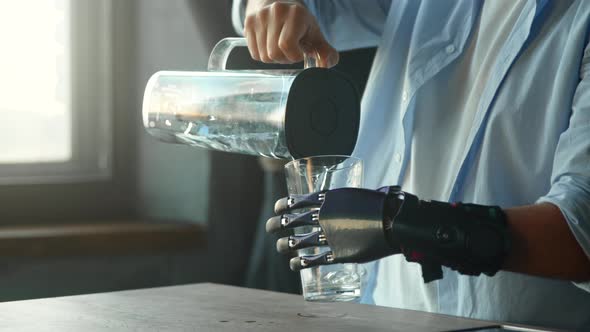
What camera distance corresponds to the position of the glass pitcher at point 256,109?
116cm

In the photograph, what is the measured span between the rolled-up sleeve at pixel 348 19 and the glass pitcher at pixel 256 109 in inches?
10.8

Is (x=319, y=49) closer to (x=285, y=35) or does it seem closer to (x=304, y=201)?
(x=285, y=35)

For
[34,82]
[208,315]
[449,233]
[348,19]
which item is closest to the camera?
[449,233]

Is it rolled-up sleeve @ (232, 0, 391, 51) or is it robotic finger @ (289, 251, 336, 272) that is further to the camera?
rolled-up sleeve @ (232, 0, 391, 51)

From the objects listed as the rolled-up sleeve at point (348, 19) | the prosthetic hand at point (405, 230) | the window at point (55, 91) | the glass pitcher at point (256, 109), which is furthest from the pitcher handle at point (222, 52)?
the window at point (55, 91)

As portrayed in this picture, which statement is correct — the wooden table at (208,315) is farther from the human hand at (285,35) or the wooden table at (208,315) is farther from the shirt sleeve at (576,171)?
the human hand at (285,35)

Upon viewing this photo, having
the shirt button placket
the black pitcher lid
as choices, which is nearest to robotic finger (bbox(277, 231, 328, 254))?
the black pitcher lid

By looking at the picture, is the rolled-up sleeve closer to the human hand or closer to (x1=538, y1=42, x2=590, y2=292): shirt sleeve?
the human hand

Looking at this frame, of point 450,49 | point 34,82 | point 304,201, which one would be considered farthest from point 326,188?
point 34,82

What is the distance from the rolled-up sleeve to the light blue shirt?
0.51ft

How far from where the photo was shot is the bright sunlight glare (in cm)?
273

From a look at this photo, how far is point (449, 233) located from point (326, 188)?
162mm

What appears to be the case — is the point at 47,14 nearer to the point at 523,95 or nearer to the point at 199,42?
the point at 199,42

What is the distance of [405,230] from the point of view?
1.03m
